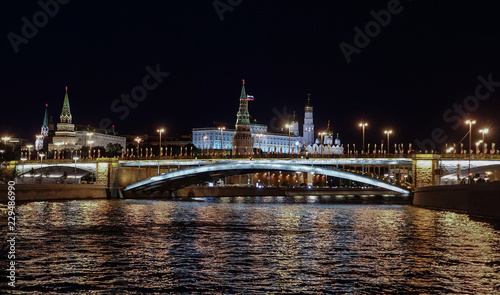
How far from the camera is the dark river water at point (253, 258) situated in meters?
20.1

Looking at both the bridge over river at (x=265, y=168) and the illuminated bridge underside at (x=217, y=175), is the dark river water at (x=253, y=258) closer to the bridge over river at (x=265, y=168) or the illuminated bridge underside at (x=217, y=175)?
the bridge over river at (x=265, y=168)

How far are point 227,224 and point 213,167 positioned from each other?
33286mm

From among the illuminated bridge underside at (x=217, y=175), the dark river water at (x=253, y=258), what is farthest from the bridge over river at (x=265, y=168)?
the dark river water at (x=253, y=258)

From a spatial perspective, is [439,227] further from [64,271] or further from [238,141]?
[238,141]

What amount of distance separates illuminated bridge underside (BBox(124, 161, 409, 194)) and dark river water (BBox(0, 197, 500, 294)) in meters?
27.8

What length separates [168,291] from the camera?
1930 cm

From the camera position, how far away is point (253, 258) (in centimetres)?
2591

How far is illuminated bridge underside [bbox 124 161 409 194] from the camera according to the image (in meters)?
70.8

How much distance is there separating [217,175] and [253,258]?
6144 cm

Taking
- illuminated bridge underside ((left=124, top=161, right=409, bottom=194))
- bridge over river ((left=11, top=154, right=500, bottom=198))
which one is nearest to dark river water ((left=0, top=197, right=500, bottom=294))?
bridge over river ((left=11, top=154, right=500, bottom=198))

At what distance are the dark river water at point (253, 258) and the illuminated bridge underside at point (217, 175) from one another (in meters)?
27.8

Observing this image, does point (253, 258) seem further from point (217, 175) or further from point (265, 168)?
point (217, 175)

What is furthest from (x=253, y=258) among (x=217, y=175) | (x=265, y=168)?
(x=217, y=175)

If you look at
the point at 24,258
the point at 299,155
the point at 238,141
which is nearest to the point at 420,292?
the point at 24,258
